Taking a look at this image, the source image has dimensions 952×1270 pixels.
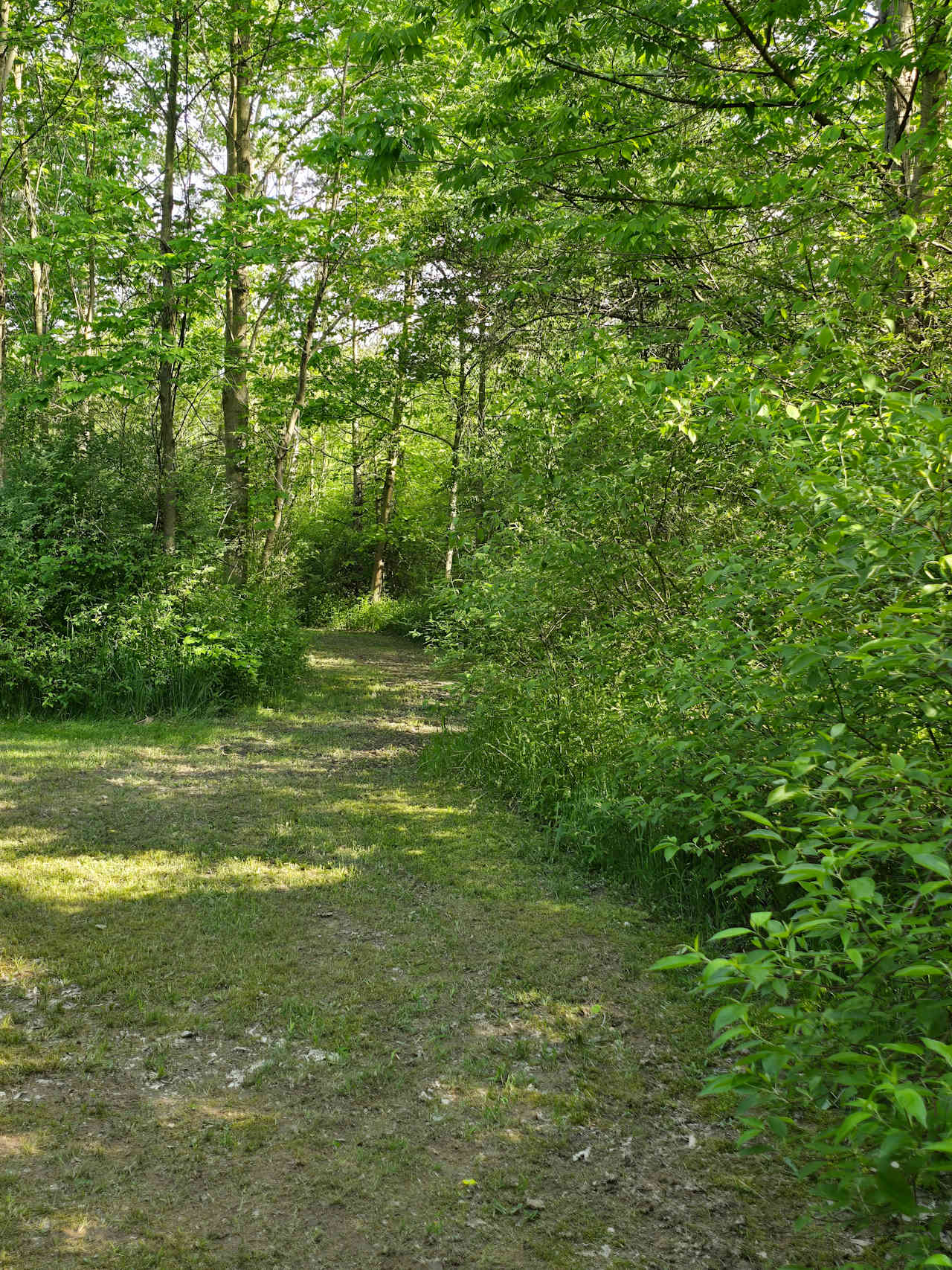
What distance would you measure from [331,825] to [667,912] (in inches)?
101

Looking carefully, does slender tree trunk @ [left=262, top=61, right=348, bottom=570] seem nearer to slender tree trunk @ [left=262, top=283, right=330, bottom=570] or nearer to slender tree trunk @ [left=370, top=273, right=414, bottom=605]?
slender tree trunk @ [left=262, top=283, right=330, bottom=570]

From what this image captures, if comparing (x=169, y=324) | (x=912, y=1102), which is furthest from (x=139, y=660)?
(x=912, y=1102)

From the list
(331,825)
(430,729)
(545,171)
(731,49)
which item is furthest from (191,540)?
(731,49)

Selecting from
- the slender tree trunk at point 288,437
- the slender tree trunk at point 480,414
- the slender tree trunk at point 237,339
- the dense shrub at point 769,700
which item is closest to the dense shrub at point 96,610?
the slender tree trunk at point 237,339

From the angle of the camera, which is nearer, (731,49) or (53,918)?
(53,918)

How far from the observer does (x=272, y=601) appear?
1088 centimetres

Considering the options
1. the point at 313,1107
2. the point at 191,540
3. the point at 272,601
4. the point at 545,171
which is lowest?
the point at 313,1107

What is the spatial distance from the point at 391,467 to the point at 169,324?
28.5ft

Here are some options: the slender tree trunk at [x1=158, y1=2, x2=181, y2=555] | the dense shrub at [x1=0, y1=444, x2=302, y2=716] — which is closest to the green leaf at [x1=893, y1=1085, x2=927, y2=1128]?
the dense shrub at [x1=0, y1=444, x2=302, y2=716]

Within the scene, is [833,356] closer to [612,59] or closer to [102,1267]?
[102,1267]

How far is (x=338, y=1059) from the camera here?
3516 millimetres

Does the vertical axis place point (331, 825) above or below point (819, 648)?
below

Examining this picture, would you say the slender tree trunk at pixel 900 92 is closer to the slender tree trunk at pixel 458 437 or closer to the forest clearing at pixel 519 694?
the forest clearing at pixel 519 694

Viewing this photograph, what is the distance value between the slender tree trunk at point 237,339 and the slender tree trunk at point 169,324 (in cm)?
96
